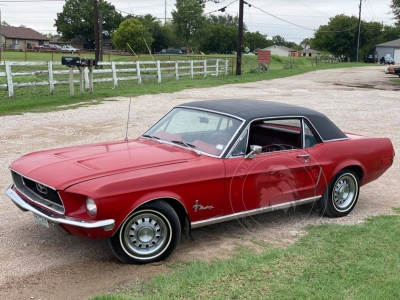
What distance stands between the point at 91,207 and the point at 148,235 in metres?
0.61

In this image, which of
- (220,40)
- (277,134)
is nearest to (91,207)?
(277,134)

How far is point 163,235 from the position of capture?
462 centimetres

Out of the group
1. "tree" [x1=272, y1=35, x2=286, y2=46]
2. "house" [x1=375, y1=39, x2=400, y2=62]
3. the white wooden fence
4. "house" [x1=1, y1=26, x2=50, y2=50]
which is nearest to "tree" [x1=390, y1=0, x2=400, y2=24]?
the white wooden fence

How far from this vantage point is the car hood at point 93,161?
447 centimetres

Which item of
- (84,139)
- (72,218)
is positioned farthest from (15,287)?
(84,139)

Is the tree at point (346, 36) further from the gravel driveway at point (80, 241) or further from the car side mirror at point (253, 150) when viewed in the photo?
the car side mirror at point (253, 150)

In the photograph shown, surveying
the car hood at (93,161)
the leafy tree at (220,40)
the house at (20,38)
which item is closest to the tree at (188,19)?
the leafy tree at (220,40)

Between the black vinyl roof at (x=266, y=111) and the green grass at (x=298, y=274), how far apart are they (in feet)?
4.47

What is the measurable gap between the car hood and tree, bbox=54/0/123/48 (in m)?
103

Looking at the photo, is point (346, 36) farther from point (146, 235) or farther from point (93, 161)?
point (146, 235)

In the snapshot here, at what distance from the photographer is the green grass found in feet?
12.9

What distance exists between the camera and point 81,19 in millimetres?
104875

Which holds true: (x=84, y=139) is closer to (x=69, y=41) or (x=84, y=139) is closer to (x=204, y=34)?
(x=204, y=34)

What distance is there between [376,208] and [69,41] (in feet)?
353
